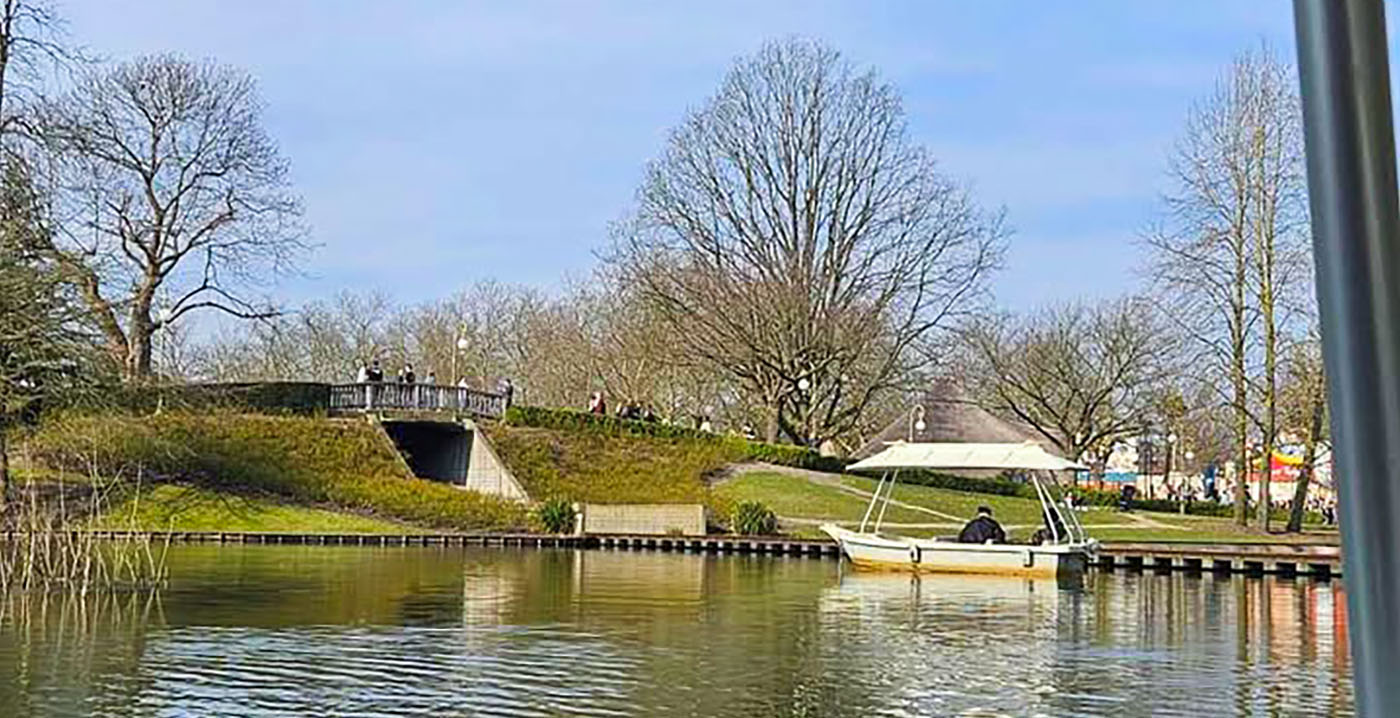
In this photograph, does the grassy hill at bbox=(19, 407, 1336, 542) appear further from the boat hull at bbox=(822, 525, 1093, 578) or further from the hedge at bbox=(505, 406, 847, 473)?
the boat hull at bbox=(822, 525, 1093, 578)

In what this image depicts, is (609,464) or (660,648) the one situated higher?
(609,464)

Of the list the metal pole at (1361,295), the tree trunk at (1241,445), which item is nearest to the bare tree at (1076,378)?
the tree trunk at (1241,445)

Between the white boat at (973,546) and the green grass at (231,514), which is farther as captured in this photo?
the green grass at (231,514)

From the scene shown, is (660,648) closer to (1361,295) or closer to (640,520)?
(1361,295)

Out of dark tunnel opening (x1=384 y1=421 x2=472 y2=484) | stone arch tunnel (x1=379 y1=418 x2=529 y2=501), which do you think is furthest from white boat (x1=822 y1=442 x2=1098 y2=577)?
dark tunnel opening (x1=384 y1=421 x2=472 y2=484)

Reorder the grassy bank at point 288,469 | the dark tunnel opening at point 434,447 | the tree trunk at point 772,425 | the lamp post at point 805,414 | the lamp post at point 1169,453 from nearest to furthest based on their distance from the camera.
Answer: the grassy bank at point 288,469
the dark tunnel opening at point 434,447
the tree trunk at point 772,425
the lamp post at point 805,414
the lamp post at point 1169,453

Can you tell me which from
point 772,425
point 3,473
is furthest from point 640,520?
point 3,473

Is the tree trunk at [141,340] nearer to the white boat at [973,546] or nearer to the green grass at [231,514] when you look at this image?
the green grass at [231,514]

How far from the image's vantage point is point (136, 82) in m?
41.7

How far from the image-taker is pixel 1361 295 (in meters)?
2.07

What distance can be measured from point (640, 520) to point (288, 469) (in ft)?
27.5

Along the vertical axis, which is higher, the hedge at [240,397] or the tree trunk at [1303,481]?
the hedge at [240,397]

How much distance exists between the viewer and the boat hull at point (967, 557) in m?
26.2

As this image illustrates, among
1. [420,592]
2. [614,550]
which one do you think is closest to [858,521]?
[614,550]
